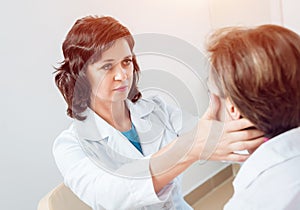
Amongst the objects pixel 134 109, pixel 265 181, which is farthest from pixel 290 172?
pixel 134 109

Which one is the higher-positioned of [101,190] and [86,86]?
[86,86]

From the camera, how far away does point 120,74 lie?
0.89 meters

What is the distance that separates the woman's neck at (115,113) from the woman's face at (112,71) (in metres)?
0.04

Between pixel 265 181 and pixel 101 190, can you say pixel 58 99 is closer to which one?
pixel 101 190

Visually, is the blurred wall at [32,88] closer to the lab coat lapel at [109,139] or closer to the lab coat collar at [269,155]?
the lab coat lapel at [109,139]

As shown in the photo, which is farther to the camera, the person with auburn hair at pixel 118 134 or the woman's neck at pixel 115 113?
the woman's neck at pixel 115 113

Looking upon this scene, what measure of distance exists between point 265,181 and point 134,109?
470 mm

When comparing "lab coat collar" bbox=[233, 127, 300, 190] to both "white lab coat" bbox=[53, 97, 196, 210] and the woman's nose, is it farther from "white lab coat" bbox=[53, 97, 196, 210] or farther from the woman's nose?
the woman's nose

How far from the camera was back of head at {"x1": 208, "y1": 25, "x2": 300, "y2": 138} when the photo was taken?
→ 607mm

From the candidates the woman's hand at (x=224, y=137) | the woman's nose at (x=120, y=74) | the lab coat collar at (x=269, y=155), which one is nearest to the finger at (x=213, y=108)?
the woman's hand at (x=224, y=137)

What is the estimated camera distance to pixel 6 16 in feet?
3.97

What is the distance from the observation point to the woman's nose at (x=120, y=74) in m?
0.87

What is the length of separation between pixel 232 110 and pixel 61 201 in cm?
50

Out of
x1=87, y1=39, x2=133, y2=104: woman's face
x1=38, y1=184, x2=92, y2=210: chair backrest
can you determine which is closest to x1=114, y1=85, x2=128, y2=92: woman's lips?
x1=87, y1=39, x2=133, y2=104: woman's face
